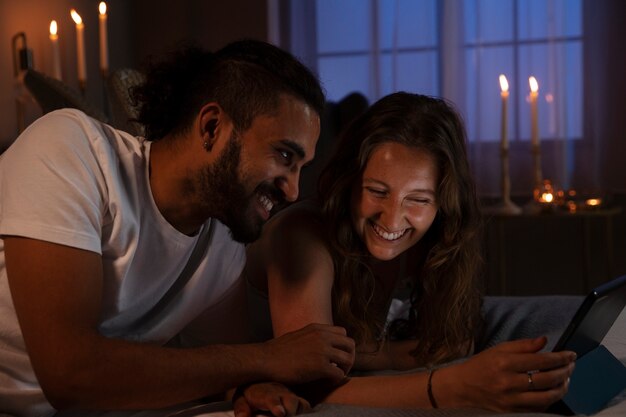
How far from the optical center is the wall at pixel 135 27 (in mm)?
2900

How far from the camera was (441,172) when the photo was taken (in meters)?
1.42

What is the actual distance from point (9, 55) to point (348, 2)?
1.43m

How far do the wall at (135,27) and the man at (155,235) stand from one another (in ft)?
5.44

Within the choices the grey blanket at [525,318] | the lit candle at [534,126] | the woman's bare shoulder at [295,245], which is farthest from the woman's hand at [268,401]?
the lit candle at [534,126]

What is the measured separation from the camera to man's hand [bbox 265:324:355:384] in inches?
44.3

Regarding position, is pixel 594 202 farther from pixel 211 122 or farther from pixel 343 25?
pixel 211 122

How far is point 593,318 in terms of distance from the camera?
1084mm

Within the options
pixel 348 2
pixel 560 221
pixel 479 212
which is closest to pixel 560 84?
pixel 560 221

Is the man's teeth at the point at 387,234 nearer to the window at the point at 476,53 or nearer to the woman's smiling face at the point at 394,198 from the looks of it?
the woman's smiling face at the point at 394,198

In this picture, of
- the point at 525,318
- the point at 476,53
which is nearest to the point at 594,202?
the point at 476,53

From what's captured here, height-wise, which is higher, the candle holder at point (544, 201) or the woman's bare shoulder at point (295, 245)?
the woman's bare shoulder at point (295, 245)

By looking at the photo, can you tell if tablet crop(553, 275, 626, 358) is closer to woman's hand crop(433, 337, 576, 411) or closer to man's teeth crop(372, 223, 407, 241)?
woman's hand crop(433, 337, 576, 411)

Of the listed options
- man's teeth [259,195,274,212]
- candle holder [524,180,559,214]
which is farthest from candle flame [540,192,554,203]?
man's teeth [259,195,274,212]

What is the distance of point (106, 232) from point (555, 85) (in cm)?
253
